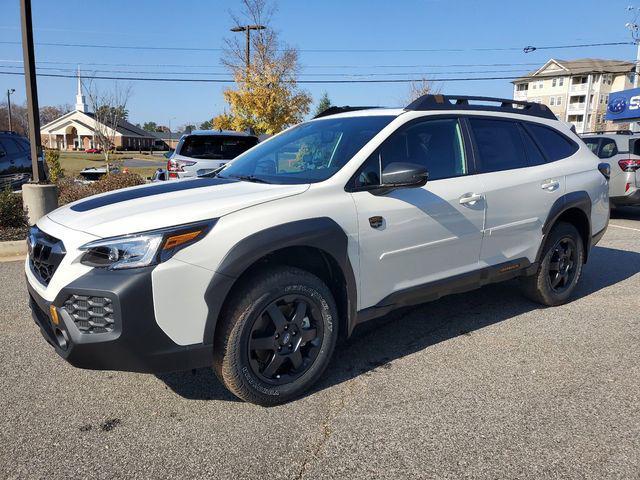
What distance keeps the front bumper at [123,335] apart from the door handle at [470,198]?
6.92 feet

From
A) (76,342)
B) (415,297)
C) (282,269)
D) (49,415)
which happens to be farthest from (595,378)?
(49,415)

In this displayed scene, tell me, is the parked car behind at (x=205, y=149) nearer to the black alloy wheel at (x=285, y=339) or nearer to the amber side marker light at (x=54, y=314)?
the black alloy wheel at (x=285, y=339)

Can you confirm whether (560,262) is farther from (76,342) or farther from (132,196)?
(76,342)

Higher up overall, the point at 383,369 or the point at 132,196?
the point at 132,196

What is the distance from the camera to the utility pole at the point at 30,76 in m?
8.19

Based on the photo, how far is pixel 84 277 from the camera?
8.53 ft

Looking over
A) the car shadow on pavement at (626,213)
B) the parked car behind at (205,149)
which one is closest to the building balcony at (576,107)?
the car shadow on pavement at (626,213)

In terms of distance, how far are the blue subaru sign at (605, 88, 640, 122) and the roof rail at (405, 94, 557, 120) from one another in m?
24.5

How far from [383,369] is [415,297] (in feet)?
1.78

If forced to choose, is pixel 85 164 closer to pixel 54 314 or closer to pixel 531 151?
pixel 531 151

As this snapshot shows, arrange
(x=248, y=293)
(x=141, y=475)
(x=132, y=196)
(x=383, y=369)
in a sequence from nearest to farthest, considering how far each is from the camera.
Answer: (x=141, y=475), (x=248, y=293), (x=132, y=196), (x=383, y=369)

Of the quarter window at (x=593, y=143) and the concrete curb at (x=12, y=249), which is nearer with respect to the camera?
the concrete curb at (x=12, y=249)

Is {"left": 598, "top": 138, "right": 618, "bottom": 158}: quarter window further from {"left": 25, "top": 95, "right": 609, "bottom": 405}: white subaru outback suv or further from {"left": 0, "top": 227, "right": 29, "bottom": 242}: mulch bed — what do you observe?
{"left": 0, "top": 227, "right": 29, "bottom": 242}: mulch bed

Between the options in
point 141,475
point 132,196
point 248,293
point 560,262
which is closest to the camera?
point 141,475
